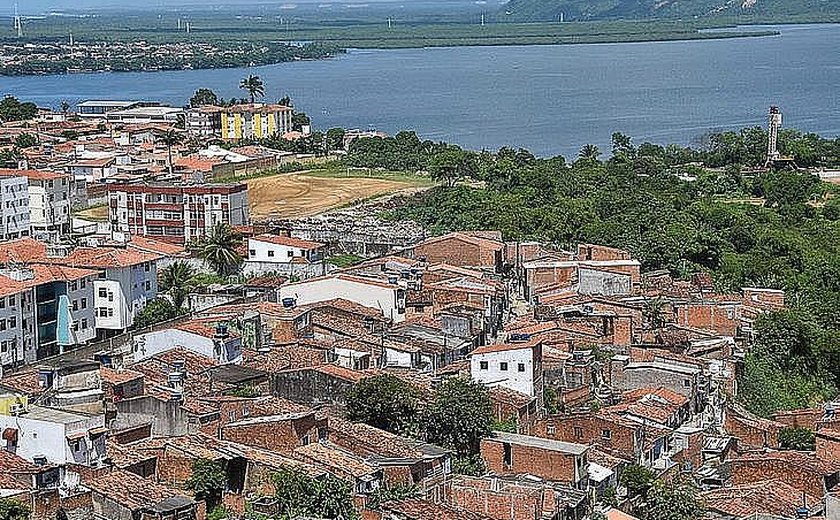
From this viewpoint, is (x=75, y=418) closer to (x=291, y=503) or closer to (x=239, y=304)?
(x=291, y=503)

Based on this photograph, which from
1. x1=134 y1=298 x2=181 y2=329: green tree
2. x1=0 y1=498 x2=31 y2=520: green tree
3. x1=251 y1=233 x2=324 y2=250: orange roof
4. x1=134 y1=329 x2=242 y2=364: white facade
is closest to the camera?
x1=0 y1=498 x2=31 y2=520: green tree

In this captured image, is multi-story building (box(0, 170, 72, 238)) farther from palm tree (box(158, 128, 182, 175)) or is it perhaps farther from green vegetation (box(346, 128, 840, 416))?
palm tree (box(158, 128, 182, 175))

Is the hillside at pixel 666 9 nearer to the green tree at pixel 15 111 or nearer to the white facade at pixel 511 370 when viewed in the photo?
the green tree at pixel 15 111

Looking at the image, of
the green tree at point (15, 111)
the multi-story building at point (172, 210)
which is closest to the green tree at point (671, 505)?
the multi-story building at point (172, 210)

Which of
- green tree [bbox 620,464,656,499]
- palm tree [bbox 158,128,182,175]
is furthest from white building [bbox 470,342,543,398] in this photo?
palm tree [bbox 158,128,182,175]

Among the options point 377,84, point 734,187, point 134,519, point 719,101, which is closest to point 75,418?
point 134,519

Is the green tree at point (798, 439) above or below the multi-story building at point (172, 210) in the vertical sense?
below

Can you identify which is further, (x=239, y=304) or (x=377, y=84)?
(x=377, y=84)
